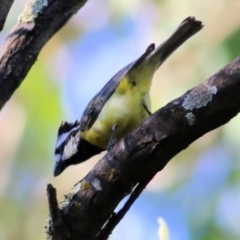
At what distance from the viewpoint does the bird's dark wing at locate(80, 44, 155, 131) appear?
1.82 m

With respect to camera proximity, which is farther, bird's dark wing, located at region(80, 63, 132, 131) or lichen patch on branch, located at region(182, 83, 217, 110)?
bird's dark wing, located at region(80, 63, 132, 131)

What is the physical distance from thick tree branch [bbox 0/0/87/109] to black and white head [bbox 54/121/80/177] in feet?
1.55

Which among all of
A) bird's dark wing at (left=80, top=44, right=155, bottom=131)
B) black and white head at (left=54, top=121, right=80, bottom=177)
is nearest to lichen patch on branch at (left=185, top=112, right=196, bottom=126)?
bird's dark wing at (left=80, top=44, right=155, bottom=131)

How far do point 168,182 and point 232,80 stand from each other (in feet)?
5.93

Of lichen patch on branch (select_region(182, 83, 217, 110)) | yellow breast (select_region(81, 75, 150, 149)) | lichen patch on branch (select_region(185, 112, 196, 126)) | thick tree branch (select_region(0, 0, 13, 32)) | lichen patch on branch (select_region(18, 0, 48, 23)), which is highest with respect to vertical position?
lichen patch on branch (select_region(18, 0, 48, 23))

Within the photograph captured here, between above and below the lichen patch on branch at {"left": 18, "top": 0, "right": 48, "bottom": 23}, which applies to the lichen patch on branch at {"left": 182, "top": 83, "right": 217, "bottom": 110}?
below

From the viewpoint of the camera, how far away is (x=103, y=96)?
1.88 m

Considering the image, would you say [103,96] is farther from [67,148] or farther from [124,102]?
[67,148]

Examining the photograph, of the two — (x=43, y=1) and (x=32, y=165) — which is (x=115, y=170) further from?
(x=32, y=165)

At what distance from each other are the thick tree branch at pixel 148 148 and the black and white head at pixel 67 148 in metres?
0.74

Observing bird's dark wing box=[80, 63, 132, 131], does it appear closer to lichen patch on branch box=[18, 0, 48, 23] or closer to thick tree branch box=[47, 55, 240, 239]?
lichen patch on branch box=[18, 0, 48, 23]

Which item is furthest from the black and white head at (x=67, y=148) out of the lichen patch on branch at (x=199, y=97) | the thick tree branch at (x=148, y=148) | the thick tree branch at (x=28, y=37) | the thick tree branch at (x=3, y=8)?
the lichen patch on branch at (x=199, y=97)

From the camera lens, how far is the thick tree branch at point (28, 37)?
1532 mm

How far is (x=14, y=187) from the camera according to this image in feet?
10.1
